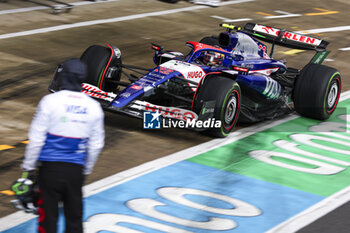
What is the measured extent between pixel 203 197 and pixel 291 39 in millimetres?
5027

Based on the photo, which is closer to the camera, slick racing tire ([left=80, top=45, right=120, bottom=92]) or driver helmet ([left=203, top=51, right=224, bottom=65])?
slick racing tire ([left=80, top=45, right=120, bottom=92])

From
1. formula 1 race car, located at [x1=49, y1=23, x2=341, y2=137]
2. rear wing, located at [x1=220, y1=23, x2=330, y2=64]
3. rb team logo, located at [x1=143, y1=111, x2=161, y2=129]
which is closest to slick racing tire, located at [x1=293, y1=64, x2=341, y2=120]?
formula 1 race car, located at [x1=49, y1=23, x2=341, y2=137]

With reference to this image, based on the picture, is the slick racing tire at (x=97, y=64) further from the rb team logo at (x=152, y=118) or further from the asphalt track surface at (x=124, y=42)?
the rb team logo at (x=152, y=118)

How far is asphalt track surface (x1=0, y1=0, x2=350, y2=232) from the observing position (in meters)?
8.27

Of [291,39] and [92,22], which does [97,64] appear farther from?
[92,22]

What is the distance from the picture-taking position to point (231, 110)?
9.16 metres

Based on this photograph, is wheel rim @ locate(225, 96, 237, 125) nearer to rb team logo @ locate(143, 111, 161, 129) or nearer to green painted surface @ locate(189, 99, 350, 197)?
green painted surface @ locate(189, 99, 350, 197)

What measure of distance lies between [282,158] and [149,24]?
356 inches

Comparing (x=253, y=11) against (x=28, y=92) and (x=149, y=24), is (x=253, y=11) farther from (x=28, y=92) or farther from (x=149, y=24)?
(x=28, y=92)

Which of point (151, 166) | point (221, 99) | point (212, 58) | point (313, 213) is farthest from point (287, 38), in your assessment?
point (313, 213)

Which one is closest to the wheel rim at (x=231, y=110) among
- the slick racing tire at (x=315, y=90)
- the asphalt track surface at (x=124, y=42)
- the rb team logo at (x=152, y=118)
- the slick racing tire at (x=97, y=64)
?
the asphalt track surface at (x=124, y=42)

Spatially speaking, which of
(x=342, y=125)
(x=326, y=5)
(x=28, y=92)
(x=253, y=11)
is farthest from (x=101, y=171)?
→ (x=326, y=5)

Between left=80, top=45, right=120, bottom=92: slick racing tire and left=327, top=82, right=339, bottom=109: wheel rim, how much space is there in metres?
3.70

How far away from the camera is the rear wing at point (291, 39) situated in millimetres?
11234
